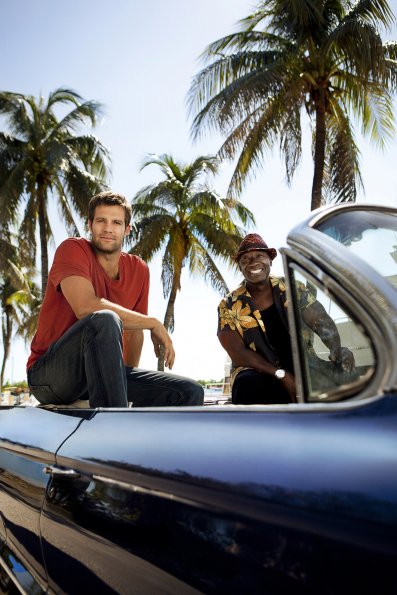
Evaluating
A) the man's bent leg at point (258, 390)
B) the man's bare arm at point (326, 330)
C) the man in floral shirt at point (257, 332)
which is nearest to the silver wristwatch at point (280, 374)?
the man in floral shirt at point (257, 332)

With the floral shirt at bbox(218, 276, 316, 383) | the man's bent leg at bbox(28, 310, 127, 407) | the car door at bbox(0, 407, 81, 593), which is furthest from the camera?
the floral shirt at bbox(218, 276, 316, 383)

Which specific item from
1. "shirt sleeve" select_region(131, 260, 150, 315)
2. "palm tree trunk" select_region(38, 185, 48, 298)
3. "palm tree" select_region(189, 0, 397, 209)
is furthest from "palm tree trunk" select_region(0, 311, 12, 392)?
"shirt sleeve" select_region(131, 260, 150, 315)

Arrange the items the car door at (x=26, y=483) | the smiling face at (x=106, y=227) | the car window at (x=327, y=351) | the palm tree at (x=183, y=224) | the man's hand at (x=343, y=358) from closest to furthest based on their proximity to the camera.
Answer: the car window at (x=327, y=351) < the man's hand at (x=343, y=358) < the car door at (x=26, y=483) < the smiling face at (x=106, y=227) < the palm tree at (x=183, y=224)

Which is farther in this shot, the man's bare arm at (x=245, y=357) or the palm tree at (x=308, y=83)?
the palm tree at (x=308, y=83)

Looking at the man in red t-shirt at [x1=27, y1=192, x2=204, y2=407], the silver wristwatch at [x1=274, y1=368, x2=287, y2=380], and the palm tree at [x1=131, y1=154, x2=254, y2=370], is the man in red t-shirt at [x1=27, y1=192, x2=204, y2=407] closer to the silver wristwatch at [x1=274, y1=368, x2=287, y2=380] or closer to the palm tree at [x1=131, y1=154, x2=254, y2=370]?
the silver wristwatch at [x1=274, y1=368, x2=287, y2=380]

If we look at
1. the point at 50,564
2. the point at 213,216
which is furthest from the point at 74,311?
the point at 213,216

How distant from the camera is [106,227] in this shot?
2836 millimetres

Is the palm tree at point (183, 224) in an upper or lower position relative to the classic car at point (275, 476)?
upper

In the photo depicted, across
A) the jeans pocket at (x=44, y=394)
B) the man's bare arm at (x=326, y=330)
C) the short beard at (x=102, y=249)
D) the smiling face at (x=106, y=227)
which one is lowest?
the jeans pocket at (x=44, y=394)

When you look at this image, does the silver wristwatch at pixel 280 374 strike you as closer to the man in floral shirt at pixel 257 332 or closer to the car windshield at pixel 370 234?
the man in floral shirt at pixel 257 332

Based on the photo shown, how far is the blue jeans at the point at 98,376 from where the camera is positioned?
200 centimetres

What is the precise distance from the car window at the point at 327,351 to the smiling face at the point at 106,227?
1.67 meters

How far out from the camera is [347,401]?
0.96 metres

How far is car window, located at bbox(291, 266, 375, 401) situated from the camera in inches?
39.6
